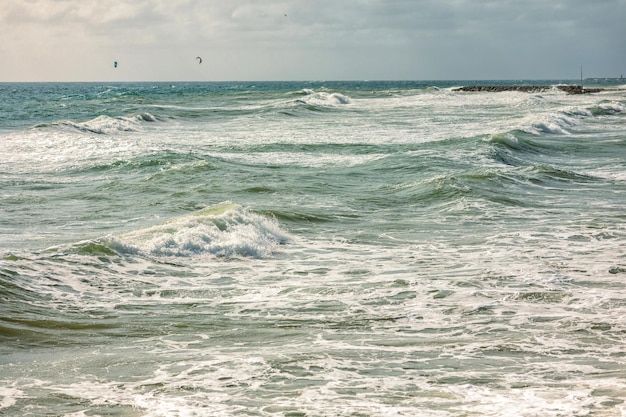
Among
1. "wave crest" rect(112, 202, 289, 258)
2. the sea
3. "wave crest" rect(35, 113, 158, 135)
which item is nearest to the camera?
the sea

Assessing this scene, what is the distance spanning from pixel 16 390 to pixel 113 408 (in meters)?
1.12

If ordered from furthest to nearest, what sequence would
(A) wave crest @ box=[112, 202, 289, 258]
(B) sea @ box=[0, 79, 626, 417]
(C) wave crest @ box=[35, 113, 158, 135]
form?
1. (C) wave crest @ box=[35, 113, 158, 135]
2. (A) wave crest @ box=[112, 202, 289, 258]
3. (B) sea @ box=[0, 79, 626, 417]

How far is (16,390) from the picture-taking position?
780 centimetres

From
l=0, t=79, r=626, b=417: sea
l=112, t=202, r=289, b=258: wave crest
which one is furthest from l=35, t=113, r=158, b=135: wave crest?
l=112, t=202, r=289, b=258: wave crest

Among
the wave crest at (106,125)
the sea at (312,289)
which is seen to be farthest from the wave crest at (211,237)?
the wave crest at (106,125)

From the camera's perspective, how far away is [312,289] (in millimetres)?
11906

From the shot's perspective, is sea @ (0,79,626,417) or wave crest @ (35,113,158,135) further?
wave crest @ (35,113,158,135)

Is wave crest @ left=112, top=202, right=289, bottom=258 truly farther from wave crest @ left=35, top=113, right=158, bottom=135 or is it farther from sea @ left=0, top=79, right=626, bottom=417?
wave crest @ left=35, top=113, right=158, bottom=135

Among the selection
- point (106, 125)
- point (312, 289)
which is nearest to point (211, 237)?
point (312, 289)

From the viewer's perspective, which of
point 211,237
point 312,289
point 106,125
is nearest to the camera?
point 312,289

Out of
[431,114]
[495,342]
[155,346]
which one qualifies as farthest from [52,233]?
[431,114]

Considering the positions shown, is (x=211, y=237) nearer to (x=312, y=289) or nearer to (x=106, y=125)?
(x=312, y=289)

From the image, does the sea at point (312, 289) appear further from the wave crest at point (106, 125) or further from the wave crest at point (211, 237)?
the wave crest at point (106, 125)

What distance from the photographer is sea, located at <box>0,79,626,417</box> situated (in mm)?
7797
